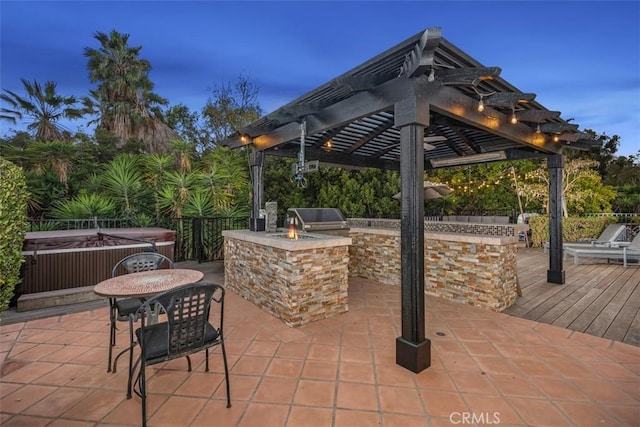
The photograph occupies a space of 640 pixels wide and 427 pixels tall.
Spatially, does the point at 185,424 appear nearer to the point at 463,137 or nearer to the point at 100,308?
the point at 100,308

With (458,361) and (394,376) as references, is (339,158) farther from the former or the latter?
(394,376)

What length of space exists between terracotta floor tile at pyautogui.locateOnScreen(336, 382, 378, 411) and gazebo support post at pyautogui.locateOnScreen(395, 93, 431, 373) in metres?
0.49

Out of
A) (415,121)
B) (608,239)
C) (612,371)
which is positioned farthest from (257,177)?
(608,239)

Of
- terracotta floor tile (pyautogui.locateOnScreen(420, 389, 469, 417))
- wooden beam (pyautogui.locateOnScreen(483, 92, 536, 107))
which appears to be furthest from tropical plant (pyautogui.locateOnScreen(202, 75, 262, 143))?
terracotta floor tile (pyautogui.locateOnScreen(420, 389, 469, 417))

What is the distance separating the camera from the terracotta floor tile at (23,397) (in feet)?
6.54

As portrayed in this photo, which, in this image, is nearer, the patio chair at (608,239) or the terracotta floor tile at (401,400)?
the terracotta floor tile at (401,400)

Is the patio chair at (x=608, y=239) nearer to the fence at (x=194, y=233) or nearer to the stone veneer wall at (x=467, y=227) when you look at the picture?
the stone veneer wall at (x=467, y=227)

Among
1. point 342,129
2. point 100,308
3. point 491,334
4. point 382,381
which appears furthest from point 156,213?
point 491,334

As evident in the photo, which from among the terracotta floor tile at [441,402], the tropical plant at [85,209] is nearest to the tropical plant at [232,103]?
the tropical plant at [85,209]

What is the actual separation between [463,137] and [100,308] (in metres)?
6.28

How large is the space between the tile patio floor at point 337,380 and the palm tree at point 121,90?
1148 centimetres

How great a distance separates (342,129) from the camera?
4867 mm

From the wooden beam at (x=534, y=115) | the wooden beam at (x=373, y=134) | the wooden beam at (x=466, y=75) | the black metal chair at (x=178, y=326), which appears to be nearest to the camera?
the black metal chair at (x=178, y=326)

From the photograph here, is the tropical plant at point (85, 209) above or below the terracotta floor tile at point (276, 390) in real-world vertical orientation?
above
